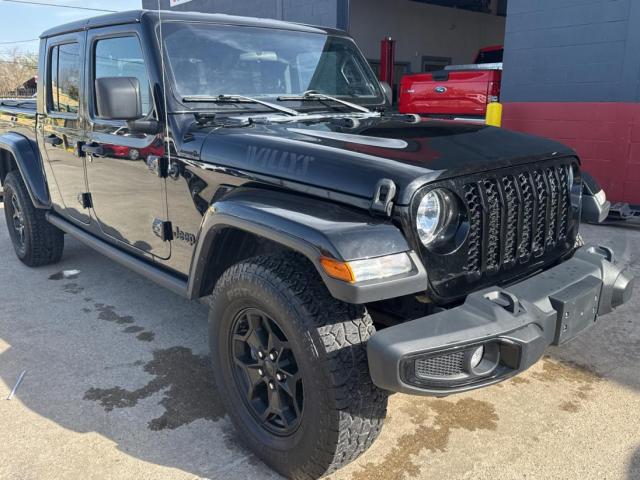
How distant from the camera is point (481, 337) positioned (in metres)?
1.87

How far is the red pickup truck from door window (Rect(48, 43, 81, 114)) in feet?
19.6

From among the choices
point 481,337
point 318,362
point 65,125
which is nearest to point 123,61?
A: point 65,125

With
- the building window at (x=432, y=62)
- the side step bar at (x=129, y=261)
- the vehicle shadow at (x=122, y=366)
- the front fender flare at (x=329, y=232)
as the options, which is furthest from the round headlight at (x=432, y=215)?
the building window at (x=432, y=62)

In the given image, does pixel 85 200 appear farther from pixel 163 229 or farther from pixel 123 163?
pixel 163 229

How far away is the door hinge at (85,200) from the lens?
12.6ft

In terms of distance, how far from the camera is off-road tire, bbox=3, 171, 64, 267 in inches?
188

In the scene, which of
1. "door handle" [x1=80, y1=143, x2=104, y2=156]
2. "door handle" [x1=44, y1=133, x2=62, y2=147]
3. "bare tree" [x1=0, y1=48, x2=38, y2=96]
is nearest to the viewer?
"door handle" [x1=80, y1=143, x2=104, y2=156]

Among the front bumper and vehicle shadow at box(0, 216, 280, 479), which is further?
vehicle shadow at box(0, 216, 280, 479)

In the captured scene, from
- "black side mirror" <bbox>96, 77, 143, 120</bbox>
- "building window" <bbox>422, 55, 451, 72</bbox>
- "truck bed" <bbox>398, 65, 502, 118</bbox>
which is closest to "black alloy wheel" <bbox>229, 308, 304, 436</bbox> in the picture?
"black side mirror" <bbox>96, 77, 143, 120</bbox>

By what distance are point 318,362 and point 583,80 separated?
6.70m

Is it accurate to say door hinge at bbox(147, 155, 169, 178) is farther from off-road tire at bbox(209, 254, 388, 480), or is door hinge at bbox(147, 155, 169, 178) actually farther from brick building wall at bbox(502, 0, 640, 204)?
brick building wall at bbox(502, 0, 640, 204)

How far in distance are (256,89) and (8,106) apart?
3506mm

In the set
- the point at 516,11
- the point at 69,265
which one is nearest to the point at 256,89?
the point at 69,265

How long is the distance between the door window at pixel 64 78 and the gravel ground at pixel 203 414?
1.53m
